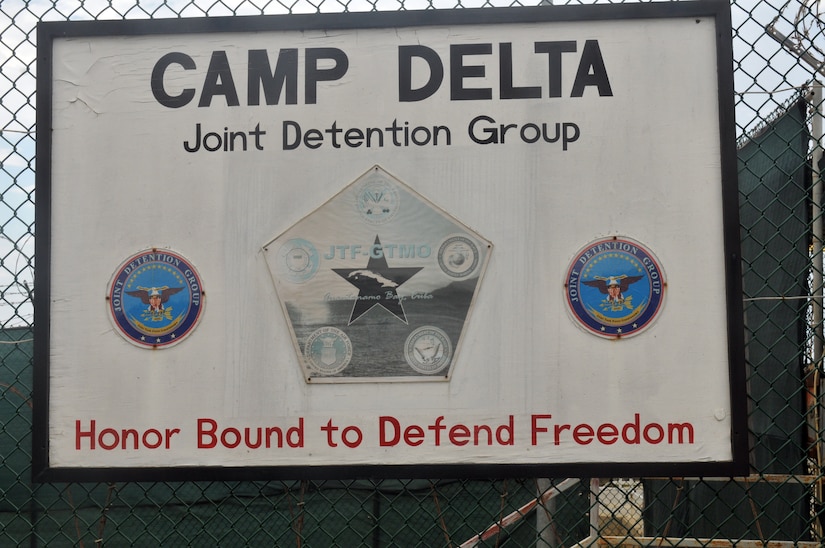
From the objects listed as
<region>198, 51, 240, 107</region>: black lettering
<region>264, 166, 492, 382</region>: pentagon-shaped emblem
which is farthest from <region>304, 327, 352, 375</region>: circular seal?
<region>198, 51, 240, 107</region>: black lettering

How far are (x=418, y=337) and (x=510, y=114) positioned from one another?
817mm

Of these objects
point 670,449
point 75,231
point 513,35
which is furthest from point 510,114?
point 75,231

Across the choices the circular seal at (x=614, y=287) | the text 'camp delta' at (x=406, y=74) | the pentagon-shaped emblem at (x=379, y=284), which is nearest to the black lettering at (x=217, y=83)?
the text 'camp delta' at (x=406, y=74)

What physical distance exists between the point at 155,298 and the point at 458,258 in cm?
105

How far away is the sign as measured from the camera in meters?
2.67

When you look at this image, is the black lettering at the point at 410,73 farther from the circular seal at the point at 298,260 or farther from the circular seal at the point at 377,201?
the circular seal at the point at 298,260

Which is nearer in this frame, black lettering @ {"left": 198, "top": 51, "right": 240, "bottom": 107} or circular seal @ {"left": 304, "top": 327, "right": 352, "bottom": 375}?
circular seal @ {"left": 304, "top": 327, "right": 352, "bottom": 375}

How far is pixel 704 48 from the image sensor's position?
2760mm

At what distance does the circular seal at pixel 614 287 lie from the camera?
8.80ft

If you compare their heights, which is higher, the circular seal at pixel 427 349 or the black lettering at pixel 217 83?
the black lettering at pixel 217 83

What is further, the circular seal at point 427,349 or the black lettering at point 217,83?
the black lettering at point 217,83

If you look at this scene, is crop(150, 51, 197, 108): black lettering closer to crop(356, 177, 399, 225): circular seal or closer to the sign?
the sign

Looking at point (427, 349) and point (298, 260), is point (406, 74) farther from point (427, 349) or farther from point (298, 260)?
point (427, 349)

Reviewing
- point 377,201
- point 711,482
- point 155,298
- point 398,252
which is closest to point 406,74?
point 377,201
